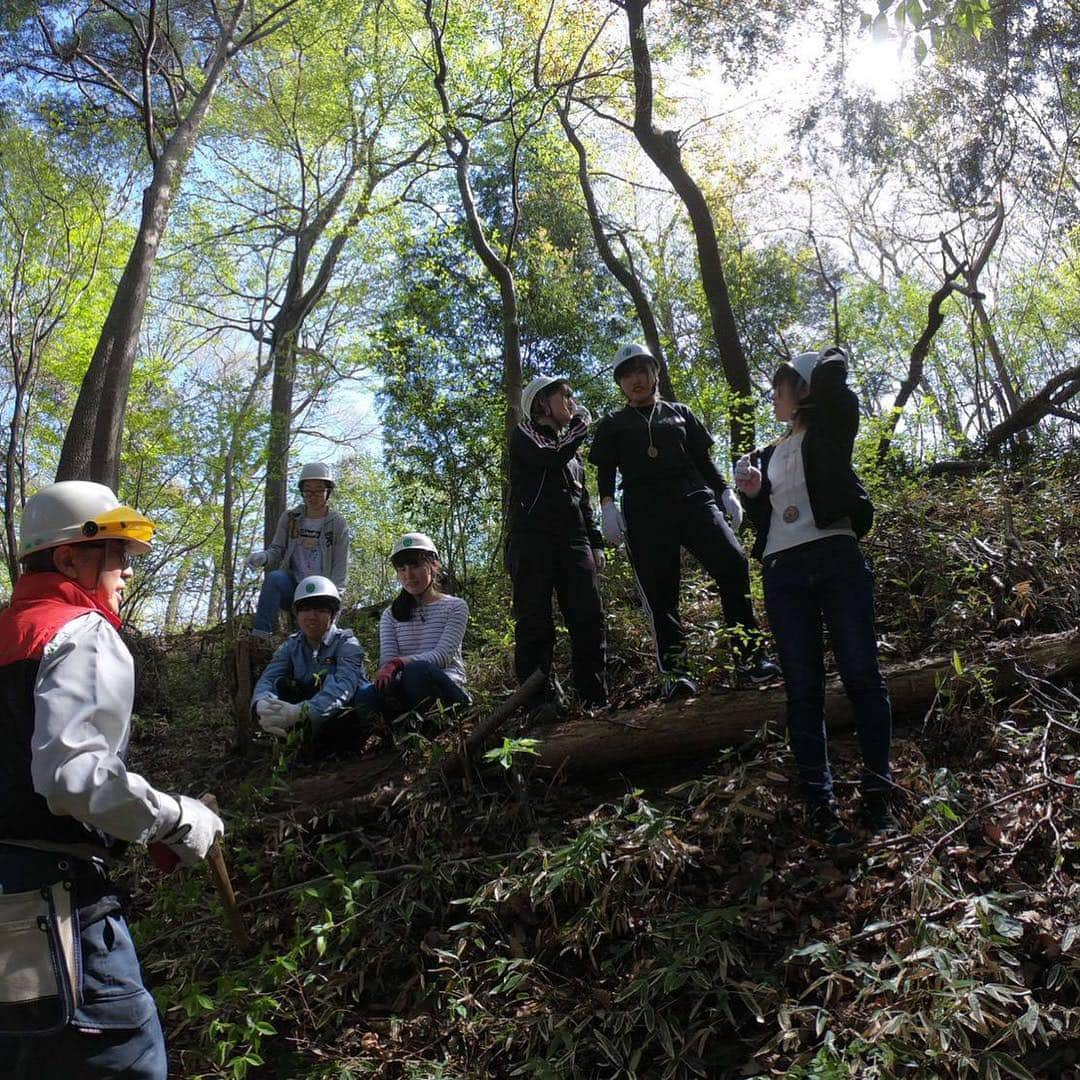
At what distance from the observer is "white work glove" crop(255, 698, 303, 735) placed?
5082 mm

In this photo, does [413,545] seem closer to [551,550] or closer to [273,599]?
[551,550]

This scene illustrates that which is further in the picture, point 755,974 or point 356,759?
point 356,759

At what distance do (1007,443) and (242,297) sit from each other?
1497 cm

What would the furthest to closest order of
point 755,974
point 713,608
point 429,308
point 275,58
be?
point 275,58 < point 429,308 < point 713,608 < point 755,974

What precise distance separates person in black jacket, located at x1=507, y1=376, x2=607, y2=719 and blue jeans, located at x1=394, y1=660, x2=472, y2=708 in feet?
1.33

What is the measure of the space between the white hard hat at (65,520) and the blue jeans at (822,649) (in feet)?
8.67

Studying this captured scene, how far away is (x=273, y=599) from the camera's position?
6.48 meters

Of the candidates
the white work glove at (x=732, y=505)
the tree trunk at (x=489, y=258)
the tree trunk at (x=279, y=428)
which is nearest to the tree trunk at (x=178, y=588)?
the tree trunk at (x=279, y=428)

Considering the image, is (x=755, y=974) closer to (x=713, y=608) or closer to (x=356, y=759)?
(x=356, y=759)

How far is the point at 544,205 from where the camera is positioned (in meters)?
16.9

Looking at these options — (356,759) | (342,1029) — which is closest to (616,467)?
(356,759)

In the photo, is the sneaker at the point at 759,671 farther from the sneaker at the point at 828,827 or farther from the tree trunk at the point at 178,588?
the tree trunk at the point at 178,588

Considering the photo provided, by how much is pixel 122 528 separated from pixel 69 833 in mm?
833

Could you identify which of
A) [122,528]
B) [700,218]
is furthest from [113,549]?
[700,218]
